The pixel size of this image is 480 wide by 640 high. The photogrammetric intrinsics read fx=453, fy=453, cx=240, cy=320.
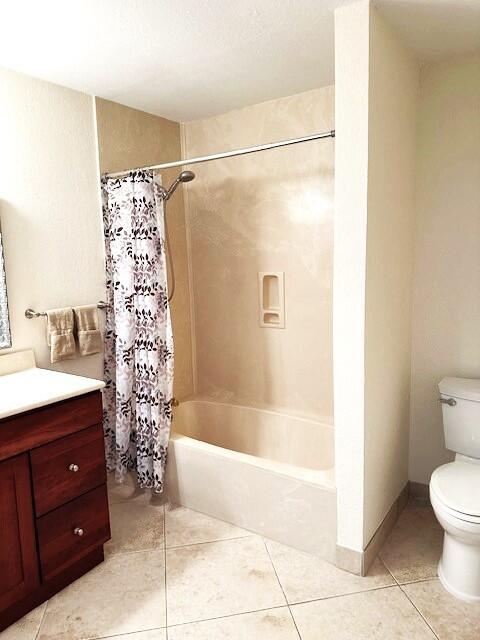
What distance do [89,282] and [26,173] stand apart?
631mm

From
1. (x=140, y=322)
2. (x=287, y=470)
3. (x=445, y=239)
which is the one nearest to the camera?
(x=287, y=470)

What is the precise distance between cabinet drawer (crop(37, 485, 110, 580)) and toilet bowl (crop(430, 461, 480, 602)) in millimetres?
1450

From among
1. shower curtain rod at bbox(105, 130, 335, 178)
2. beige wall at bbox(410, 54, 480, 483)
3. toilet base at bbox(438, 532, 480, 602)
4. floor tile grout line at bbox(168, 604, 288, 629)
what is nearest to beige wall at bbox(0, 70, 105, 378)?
shower curtain rod at bbox(105, 130, 335, 178)

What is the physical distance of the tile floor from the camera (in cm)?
169

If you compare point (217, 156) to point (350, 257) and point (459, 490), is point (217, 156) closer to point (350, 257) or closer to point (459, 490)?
point (350, 257)

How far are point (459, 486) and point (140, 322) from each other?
1.67 m

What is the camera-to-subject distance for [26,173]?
220 cm

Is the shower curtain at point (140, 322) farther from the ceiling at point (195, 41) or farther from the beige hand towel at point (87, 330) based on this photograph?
the ceiling at point (195, 41)

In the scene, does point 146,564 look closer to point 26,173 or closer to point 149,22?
point 26,173

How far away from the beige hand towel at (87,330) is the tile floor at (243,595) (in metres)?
0.96

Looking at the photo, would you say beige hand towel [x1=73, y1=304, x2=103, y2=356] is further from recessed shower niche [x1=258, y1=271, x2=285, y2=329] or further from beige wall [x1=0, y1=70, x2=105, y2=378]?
recessed shower niche [x1=258, y1=271, x2=285, y2=329]

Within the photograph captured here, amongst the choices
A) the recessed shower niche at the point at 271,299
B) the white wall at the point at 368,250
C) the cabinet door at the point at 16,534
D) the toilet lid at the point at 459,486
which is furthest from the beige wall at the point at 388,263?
the cabinet door at the point at 16,534

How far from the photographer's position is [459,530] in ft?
5.74

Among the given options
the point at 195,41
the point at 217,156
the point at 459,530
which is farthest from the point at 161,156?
the point at 459,530
